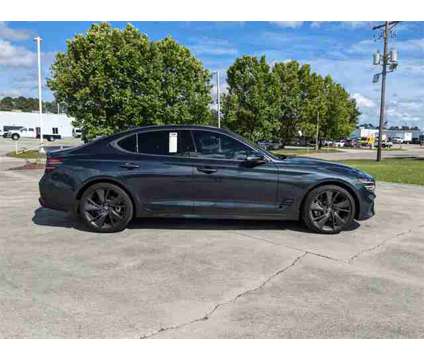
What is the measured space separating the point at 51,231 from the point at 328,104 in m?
46.8

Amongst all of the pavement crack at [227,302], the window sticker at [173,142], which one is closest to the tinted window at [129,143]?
the window sticker at [173,142]

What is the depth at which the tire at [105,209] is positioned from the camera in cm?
540

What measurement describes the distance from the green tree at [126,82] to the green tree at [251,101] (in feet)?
33.3

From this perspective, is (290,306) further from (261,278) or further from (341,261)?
(341,261)

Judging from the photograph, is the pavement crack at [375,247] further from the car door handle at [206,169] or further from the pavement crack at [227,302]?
the car door handle at [206,169]

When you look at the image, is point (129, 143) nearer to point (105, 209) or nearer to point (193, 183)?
point (105, 209)

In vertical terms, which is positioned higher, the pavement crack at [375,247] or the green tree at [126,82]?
the green tree at [126,82]

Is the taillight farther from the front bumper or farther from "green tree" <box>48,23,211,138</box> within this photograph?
"green tree" <box>48,23,211,138</box>

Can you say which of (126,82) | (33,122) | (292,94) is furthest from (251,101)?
(33,122)

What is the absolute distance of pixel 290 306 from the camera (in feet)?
10.4
